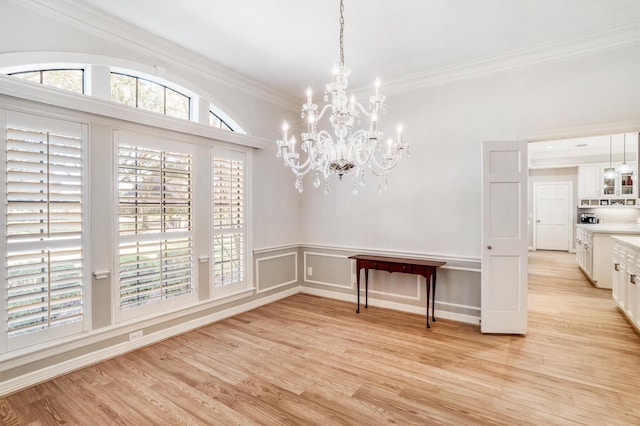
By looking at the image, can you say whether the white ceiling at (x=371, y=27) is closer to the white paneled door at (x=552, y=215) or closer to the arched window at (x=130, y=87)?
the arched window at (x=130, y=87)

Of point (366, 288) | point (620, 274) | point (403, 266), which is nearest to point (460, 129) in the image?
point (403, 266)

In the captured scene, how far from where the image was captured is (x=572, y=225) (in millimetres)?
9461

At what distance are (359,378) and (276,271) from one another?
2.50 m

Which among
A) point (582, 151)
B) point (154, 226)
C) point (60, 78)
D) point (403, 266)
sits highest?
point (582, 151)

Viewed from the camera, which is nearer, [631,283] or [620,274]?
[631,283]

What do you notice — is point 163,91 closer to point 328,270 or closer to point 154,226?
point 154,226

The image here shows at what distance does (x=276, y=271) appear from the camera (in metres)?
4.87

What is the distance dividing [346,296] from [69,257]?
3.45m

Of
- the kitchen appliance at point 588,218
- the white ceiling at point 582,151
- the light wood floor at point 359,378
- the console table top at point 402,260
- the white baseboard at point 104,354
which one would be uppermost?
the white ceiling at point 582,151

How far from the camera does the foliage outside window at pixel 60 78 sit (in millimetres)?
2668

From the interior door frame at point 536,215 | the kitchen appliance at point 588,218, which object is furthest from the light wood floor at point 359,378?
the interior door frame at point 536,215

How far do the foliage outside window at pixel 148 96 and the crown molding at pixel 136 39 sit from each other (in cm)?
27

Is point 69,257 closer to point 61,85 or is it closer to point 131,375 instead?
point 131,375

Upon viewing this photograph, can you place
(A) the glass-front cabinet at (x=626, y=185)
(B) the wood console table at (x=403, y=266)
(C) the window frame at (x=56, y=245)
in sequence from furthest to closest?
(A) the glass-front cabinet at (x=626, y=185) < (B) the wood console table at (x=403, y=266) < (C) the window frame at (x=56, y=245)
